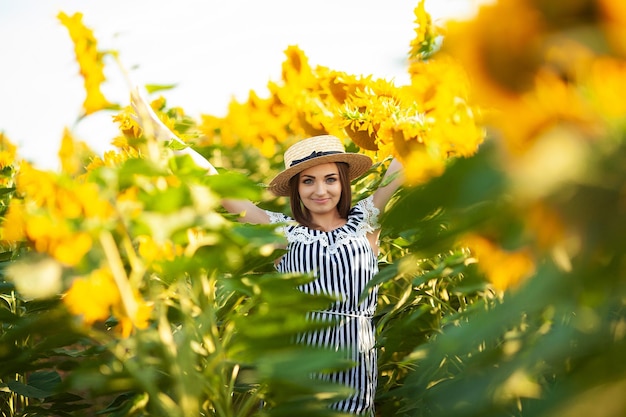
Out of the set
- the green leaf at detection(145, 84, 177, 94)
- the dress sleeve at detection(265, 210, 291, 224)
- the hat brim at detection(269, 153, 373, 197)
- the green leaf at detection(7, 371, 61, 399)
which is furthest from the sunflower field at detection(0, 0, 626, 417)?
the dress sleeve at detection(265, 210, 291, 224)

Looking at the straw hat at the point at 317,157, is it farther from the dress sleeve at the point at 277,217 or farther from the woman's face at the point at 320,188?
the dress sleeve at the point at 277,217

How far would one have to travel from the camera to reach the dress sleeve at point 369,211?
105 inches

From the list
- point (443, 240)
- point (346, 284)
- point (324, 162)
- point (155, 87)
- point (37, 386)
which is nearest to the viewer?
point (443, 240)

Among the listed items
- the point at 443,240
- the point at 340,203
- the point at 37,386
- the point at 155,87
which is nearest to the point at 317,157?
the point at 340,203

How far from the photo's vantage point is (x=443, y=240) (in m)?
0.62

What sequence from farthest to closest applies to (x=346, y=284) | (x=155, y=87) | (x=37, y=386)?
(x=346, y=284) → (x=37, y=386) → (x=155, y=87)

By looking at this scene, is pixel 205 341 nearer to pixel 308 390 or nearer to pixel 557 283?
pixel 308 390

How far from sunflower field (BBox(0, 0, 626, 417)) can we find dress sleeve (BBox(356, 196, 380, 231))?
0.71 metres

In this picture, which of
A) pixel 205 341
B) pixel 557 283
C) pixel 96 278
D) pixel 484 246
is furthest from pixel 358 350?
pixel 557 283

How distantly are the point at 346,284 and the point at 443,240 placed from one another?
194cm

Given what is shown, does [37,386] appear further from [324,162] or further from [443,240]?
[443,240]

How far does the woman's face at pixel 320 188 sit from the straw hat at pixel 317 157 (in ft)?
0.10

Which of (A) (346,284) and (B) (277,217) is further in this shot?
(B) (277,217)

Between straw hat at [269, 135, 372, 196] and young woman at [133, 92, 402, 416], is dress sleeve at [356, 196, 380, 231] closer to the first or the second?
young woman at [133, 92, 402, 416]
